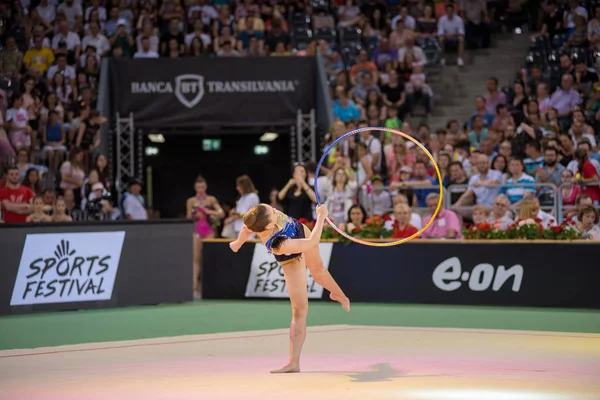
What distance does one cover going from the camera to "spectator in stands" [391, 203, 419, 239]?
1557 cm

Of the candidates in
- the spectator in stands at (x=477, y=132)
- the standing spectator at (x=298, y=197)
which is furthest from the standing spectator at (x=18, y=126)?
the spectator in stands at (x=477, y=132)

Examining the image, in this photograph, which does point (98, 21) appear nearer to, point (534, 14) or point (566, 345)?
point (534, 14)

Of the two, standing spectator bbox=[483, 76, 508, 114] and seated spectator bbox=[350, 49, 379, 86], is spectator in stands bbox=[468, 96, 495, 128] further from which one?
seated spectator bbox=[350, 49, 379, 86]

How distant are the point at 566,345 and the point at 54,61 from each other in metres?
14.9

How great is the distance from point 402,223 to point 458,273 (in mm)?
1200

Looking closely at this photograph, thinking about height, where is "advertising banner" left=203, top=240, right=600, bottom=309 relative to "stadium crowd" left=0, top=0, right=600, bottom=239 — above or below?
below

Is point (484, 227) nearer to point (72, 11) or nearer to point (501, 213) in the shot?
point (501, 213)

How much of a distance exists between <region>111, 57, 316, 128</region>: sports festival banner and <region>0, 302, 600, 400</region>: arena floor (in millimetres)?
7515

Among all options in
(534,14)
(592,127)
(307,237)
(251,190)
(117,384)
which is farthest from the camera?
(534,14)

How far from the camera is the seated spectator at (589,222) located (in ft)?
49.0

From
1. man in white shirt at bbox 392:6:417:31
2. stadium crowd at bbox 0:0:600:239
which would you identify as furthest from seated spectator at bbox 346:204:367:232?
man in white shirt at bbox 392:6:417:31

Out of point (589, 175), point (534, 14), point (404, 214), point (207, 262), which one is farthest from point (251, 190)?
point (534, 14)

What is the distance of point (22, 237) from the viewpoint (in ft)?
46.7

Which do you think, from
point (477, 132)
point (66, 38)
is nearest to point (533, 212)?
point (477, 132)
